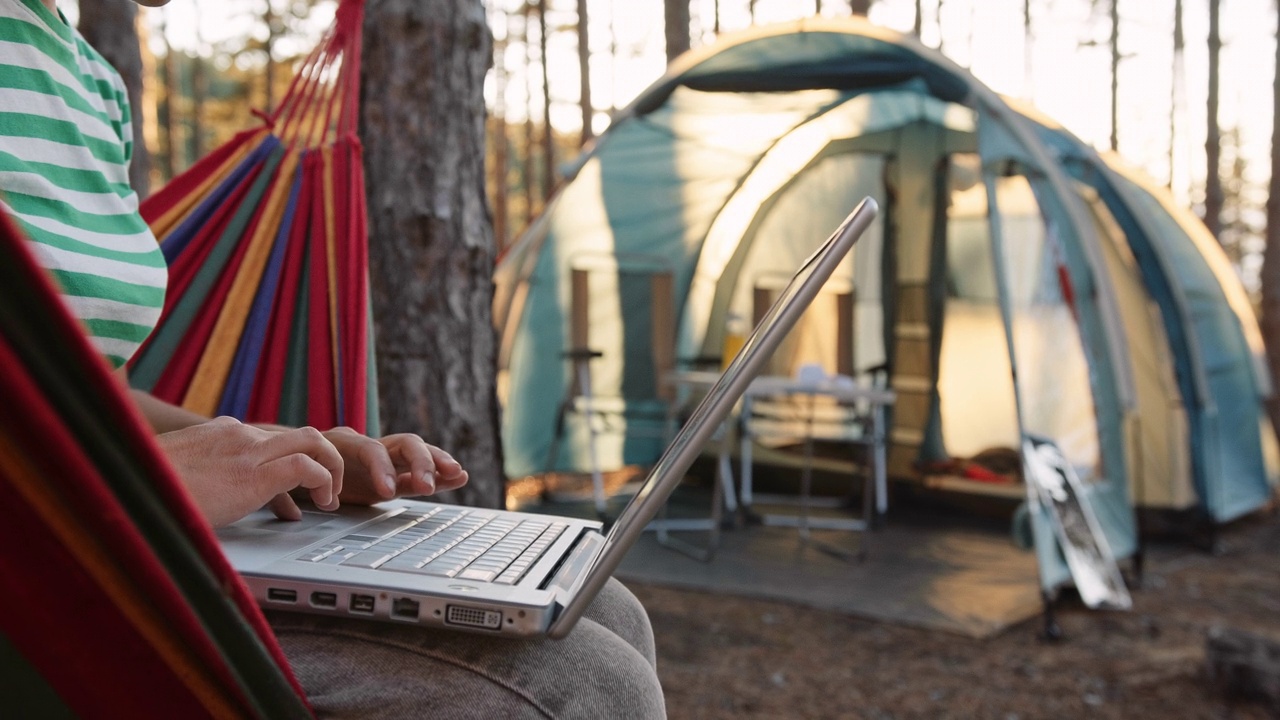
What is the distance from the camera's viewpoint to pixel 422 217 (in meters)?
1.87

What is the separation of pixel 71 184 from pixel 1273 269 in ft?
21.2

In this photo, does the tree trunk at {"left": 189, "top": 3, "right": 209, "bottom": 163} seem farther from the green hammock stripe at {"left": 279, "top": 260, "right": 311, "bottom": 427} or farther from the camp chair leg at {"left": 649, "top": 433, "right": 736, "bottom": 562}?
the green hammock stripe at {"left": 279, "top": 260, "right": 311, "bottom": 427}

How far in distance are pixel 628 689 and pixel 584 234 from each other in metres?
4.32

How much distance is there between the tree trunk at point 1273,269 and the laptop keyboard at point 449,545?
236 inches

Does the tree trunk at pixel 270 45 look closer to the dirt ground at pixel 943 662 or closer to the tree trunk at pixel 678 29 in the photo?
the tree trunk at pixel 678 29

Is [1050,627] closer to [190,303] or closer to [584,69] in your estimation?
[190,303]

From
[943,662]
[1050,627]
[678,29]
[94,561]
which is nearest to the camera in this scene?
[94,561]

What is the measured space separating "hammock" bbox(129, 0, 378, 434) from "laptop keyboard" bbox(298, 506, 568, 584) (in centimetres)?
39

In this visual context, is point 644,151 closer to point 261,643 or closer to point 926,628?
point 926,628

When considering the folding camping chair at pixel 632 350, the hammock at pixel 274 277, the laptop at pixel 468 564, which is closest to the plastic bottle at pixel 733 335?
the folding camping chair at pixel 632 350

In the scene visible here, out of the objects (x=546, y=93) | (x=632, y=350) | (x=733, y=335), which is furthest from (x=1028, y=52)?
(x=733, y=335)

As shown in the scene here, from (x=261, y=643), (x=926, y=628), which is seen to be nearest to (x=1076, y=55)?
(x=926, y=628)

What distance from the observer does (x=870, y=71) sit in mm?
3615

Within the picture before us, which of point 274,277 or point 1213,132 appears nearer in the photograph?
point 274,277
